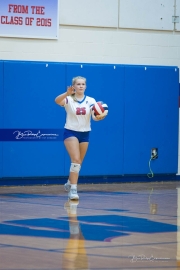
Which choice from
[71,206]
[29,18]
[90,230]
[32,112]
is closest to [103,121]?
[32,112]

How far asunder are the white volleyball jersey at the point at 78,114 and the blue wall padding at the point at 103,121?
3.04m

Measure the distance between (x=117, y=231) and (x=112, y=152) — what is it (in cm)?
742

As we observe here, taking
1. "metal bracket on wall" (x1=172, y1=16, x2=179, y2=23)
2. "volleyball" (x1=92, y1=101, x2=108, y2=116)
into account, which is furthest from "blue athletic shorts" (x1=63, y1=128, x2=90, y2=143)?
"metal bracket on wall" (x1=172, y1=16, x2=179, y2=23)

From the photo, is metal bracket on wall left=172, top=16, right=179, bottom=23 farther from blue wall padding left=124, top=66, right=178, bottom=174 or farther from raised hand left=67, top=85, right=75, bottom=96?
raised hand left=67, top=85, right=75, bottom=96

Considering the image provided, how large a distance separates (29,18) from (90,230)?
7559 millimetres

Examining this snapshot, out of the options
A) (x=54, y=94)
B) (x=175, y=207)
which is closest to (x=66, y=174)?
(x=54, y=94)

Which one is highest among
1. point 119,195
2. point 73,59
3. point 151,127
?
point 73,59

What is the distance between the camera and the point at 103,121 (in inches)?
642

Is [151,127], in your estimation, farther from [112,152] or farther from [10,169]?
[10,169]

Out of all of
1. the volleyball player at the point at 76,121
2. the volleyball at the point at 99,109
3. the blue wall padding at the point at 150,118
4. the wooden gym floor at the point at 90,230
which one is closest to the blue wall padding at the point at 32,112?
the wooden gym floor at the point at 90,230

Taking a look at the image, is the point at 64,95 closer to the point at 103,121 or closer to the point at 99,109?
the point at 99,109

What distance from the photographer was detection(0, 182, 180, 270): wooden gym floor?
7000 millimetres

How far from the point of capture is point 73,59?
1623 centimetres

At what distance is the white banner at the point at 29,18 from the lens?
50.5ft
